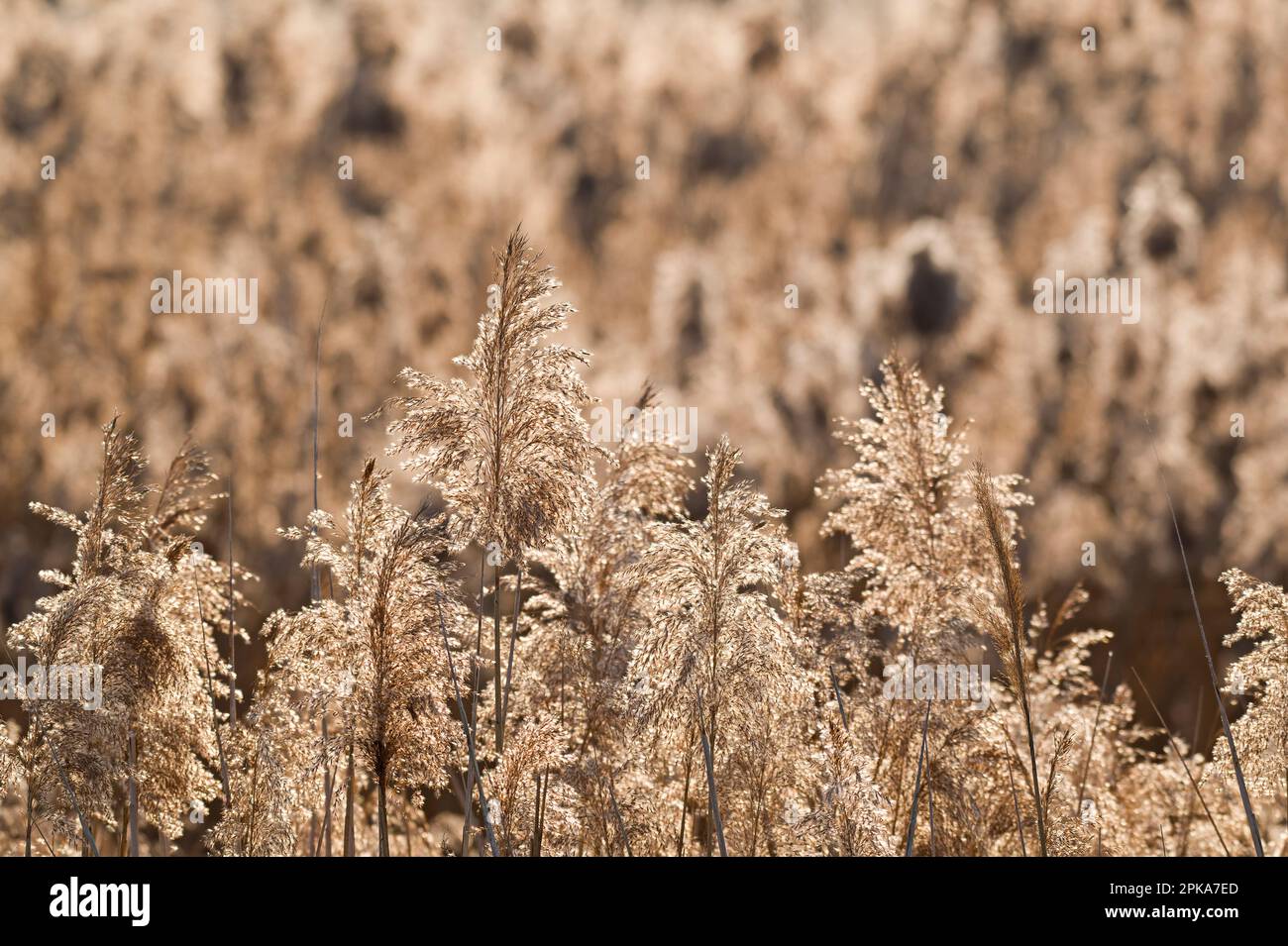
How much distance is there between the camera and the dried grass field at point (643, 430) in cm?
305

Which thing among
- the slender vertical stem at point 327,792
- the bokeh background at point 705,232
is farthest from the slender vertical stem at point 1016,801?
the bokeh background at point 705,232

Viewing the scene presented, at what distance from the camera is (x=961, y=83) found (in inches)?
900

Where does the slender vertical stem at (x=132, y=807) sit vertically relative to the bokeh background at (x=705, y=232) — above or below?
below

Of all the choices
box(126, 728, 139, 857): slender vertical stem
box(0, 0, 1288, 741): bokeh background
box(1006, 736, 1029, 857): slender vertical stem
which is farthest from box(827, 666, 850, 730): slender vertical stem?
box(0, 0, 1288, 741): bokeh background

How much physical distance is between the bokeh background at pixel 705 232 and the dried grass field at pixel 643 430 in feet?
0.35

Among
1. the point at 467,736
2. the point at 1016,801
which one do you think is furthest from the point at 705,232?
the point at 467,736

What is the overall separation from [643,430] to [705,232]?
54.5 feet

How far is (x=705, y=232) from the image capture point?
776 inches

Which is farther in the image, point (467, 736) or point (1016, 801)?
point (1016, 801)

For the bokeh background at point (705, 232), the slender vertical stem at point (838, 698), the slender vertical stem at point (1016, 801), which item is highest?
the bokeh background at point (705, 232)

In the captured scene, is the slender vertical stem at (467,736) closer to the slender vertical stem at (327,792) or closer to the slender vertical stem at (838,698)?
the slender vertical stem at (327,792)

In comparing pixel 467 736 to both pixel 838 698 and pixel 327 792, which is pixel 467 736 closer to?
pixel 327 792

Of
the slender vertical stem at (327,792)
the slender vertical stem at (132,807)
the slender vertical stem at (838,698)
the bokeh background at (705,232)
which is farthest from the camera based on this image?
the bokeh background at (705,232)
